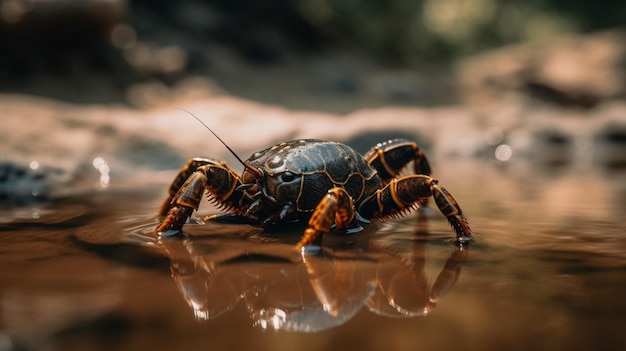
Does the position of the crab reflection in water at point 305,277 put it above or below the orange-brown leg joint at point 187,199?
below

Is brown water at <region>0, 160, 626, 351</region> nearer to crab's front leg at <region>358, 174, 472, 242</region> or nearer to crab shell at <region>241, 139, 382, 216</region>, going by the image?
crab's front leg at <region>358, 174, 472, 242</region>

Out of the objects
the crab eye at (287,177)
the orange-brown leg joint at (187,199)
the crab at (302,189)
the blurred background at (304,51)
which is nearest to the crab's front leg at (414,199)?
the crab at (302,189)

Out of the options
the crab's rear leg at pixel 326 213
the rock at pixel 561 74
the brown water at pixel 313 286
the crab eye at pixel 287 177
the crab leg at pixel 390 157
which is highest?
the rock at pixel 561 74

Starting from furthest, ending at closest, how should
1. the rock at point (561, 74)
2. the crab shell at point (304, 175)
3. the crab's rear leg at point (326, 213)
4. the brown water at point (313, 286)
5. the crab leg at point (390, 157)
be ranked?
the rock at point (561, 74) → the crab leg at point (390, 157) → the crab shell at point (304, 175) → the crab's rear leg at point (326, 213) → the brown water at point (313, 286)

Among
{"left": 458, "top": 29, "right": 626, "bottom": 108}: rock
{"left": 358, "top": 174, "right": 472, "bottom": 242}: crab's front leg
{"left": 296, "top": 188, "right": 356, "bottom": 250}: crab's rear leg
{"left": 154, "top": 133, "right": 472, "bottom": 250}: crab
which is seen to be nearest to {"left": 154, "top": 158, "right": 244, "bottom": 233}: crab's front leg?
{"left": 154, "top": 133, "right": 472, "bottom": 250}: crab

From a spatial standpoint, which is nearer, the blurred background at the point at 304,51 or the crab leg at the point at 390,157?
the crab leg at the point at 390,157

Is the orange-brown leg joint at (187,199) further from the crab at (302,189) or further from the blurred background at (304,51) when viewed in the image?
the blurred background at (304,51)

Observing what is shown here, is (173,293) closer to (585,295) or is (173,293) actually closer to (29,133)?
(585,295)
